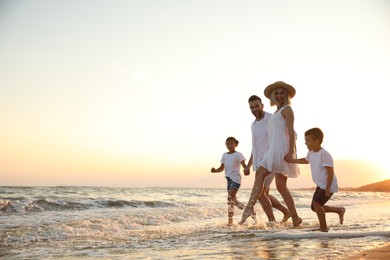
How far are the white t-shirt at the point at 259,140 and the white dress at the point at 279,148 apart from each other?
0.85 metres

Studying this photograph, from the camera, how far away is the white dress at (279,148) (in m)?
6.54

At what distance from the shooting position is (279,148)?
6.55m

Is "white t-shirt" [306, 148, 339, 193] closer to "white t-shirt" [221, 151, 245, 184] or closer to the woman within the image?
the woman

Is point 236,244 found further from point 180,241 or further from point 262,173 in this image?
point 262,173

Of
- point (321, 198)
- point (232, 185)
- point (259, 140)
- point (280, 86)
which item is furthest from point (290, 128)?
point (232, 185)

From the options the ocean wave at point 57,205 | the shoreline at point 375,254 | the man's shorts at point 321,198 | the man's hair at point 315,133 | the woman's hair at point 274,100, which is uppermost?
the woman's hair at point 274,100

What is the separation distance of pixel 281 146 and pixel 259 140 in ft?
3.39

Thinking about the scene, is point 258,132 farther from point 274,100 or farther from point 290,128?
point 290,128

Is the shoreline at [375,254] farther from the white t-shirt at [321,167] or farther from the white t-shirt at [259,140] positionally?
the white t-shirt at [259,140]

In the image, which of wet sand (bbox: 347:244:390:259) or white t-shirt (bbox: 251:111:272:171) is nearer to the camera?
wet sand (bbox: 347:244:390:259)

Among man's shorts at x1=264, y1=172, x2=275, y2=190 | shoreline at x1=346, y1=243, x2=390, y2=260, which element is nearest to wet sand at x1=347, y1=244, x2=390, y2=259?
shoreline at x1=346, y1=243, x2=390, y2=260

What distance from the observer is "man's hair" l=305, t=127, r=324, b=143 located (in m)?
5.75

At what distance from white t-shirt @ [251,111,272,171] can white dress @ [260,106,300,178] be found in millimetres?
852

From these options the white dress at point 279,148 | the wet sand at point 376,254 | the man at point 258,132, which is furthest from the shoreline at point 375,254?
the man at point 258,132
